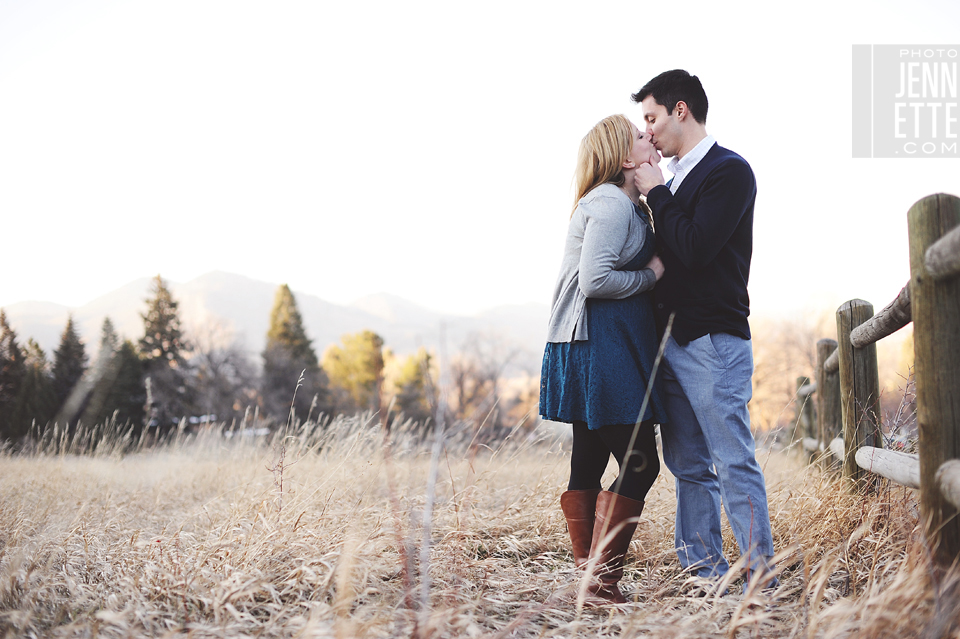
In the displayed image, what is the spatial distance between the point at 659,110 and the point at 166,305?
3212cm

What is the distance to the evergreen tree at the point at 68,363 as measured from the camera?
75.8ft

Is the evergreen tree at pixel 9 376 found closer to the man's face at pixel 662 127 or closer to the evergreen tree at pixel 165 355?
the evergreen tree at pixel 165 355

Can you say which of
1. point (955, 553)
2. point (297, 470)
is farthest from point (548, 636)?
point (297, 470)

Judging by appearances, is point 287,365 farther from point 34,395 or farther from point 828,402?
point 828,402

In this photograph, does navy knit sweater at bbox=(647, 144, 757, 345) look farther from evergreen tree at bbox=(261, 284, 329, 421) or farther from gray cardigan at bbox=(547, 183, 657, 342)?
evergreen tree at bbox=(261, 284, 329, 421)

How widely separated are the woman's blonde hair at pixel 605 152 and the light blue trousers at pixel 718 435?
2.38 ft

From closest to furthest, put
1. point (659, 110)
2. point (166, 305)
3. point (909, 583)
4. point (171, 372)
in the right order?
point (909, 583) < point (659, 110) < point (171, 372) < point (166, 305)

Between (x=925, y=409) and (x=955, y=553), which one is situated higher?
(x=925, y=409)

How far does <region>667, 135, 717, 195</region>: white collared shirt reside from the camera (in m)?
2.30

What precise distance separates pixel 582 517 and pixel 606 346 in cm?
70

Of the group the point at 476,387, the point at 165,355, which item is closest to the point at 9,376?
the point at 165,355

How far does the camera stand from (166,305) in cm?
2945

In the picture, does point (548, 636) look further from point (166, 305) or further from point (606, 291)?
point (166, 305)

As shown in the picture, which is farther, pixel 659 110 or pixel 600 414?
pixel 659 110
